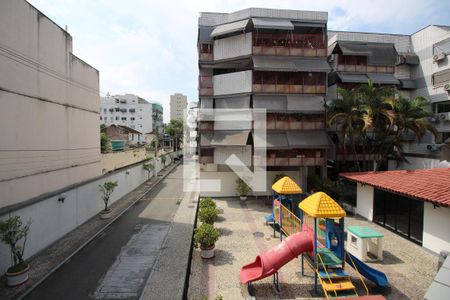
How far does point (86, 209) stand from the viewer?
16234mm

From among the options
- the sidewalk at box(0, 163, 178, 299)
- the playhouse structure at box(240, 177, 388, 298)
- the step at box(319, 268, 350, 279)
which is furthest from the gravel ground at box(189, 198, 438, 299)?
the sidewalk at box(0, 163, 178, 299)

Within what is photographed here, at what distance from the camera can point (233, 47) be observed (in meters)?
21.6

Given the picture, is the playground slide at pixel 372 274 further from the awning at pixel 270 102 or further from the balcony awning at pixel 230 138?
the awning at pixel 270 102

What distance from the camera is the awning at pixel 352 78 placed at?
24.1 m

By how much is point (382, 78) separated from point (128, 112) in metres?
78.8

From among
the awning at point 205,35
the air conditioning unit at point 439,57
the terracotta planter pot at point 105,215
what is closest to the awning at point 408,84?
the air conditioning unit at point 439,57

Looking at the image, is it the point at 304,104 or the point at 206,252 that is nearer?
the point at 206,252

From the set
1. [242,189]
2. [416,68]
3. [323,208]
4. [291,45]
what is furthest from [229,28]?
[416,68]

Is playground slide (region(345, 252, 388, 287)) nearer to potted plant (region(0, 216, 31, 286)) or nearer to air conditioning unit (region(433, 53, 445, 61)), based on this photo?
potted plant (region(0, 216, 31, 286))

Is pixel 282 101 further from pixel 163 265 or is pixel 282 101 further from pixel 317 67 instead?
pixel 163 265

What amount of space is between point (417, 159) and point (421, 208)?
11460 millimetres

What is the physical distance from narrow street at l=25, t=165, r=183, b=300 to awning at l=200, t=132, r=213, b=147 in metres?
6.70

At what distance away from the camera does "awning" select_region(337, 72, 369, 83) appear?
79.1 feet

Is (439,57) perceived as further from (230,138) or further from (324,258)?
(324,258)
